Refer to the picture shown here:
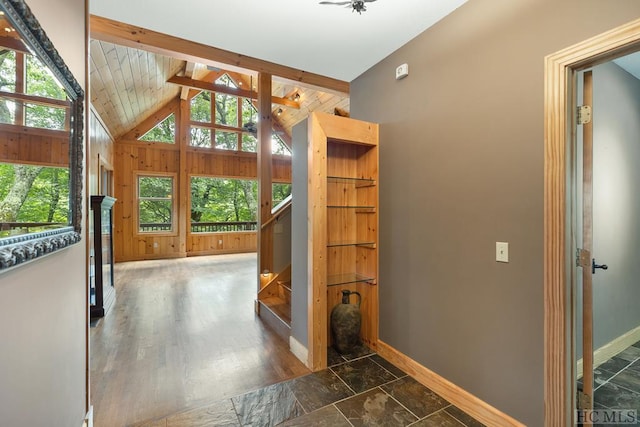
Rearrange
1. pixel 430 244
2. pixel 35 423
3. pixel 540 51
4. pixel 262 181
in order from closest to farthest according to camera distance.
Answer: pixel 35 423
pixel 540 51
pixel 430 244
pixel 262 181

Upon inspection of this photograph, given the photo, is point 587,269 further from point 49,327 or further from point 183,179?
point 183,179

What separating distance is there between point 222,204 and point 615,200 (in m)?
7.99

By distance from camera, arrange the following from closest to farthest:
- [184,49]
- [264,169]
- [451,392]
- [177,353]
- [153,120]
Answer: [451,392] → [177,353] → [184,49] → [264,169] → [153,120]

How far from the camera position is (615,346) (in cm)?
247

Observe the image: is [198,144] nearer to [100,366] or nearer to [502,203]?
[100,366]

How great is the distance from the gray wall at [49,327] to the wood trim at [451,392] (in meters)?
2.06

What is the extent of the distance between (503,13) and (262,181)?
104 inches

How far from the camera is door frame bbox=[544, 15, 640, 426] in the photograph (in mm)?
1427

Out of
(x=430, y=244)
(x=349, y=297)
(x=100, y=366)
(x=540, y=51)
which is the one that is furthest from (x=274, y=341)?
(x=540, y=51)

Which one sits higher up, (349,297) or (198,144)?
(198,144)

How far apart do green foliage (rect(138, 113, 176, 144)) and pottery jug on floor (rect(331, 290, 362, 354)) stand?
6984mm

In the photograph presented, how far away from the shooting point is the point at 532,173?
1.54m

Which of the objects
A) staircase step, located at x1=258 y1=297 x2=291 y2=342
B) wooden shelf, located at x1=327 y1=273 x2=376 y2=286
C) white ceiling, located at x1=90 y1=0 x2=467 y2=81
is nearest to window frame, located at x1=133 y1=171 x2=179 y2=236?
staircase step, located at x1=258 y1=297 x2=291 y2=342

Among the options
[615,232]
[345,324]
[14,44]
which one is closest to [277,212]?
[345,324]
